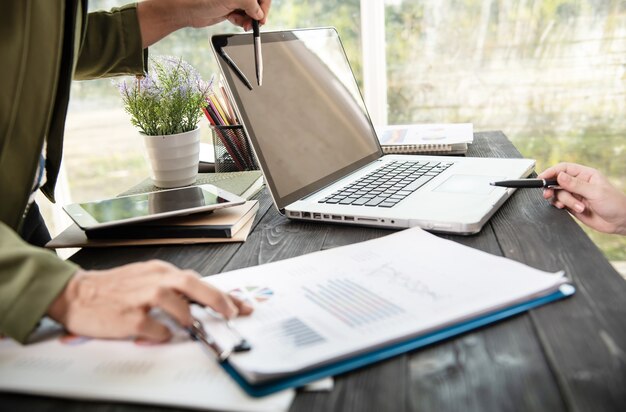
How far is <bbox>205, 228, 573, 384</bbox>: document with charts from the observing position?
1.78 feet

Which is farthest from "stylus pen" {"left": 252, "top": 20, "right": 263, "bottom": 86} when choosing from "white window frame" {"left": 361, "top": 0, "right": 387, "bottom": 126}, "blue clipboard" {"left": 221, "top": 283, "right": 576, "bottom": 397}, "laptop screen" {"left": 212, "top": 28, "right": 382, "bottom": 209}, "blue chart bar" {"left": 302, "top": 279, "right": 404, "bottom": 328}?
"white window frame" {"left": 361, "top": 0, "right": 387, "bottom": 126}

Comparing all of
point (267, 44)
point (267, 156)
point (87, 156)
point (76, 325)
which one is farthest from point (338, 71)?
point (87, 156)

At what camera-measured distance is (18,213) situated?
0.85 m

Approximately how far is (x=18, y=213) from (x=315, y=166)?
50cm

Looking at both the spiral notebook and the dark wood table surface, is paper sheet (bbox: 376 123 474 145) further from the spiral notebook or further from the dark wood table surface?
the dark wood table surface

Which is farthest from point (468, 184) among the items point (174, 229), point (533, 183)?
point (174, 229)

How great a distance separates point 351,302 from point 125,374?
9.2 inches

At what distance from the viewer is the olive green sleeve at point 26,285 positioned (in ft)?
1.94

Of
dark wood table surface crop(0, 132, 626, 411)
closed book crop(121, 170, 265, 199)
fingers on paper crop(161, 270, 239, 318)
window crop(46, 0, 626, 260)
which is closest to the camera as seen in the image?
dark wood table surface crop(0, 132, 626, 411)

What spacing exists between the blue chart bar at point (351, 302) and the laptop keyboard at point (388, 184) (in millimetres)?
306

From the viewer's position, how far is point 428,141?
143 cm

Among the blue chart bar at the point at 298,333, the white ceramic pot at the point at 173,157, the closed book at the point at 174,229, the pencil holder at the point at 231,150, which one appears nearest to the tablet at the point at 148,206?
the closed book at the point at 174,229

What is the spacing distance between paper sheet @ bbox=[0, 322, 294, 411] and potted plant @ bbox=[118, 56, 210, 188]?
0.62 metres

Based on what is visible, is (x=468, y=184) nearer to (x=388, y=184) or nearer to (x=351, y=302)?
(x=388, y=184)
